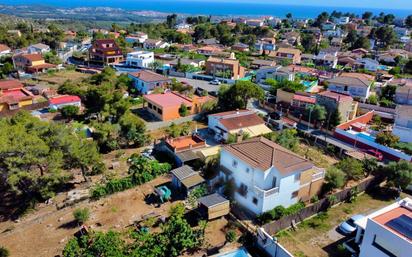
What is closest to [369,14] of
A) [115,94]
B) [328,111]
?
[328,111]

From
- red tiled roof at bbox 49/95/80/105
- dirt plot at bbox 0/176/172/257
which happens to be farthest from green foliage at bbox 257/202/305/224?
red tiled roof at bbox 49/95/80/105

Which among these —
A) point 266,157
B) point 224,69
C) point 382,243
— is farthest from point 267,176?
point 224,69

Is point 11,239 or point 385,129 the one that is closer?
point 11,239

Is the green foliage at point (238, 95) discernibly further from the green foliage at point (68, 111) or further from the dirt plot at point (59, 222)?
the dirt plot at point (59, 222)

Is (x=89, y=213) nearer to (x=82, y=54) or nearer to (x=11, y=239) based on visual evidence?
(x=11, y=239)

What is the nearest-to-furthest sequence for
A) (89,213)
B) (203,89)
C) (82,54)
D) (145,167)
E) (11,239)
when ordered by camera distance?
1. (11,239)
2. (89,213)
3. (145,167)
4. (203,89)
5. (82,54)
